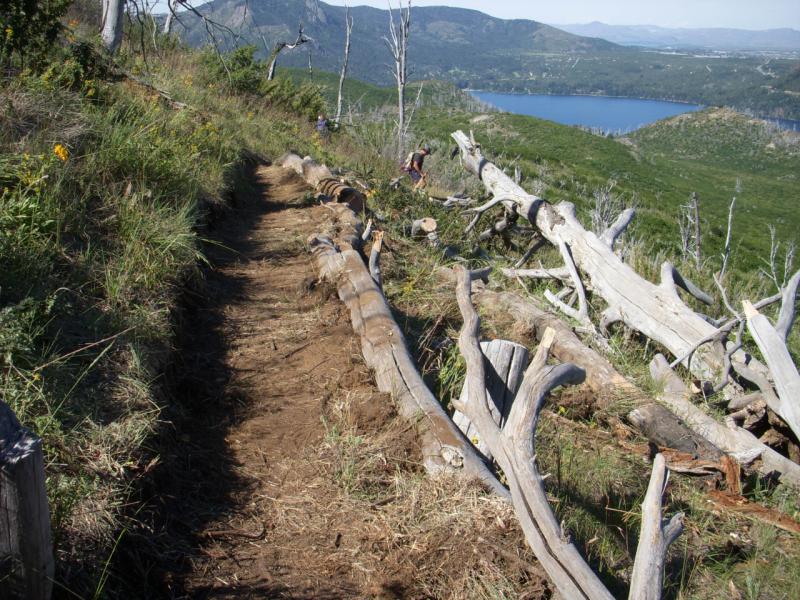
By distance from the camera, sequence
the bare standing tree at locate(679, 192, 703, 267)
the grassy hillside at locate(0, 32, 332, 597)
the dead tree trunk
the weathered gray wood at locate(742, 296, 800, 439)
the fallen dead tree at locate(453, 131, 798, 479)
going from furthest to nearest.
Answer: the bare standing tree at locate(679, 192, 703, 267), the dead tree trunk, the fallen dead tree at locate(453, 131, 798, 479), the weathered gray wood at locate(742, 296, 800, 439), the grassy hillside at locate(0, 32, 332, 597)

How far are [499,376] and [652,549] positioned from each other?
1.44m

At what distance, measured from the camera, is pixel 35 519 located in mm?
1773

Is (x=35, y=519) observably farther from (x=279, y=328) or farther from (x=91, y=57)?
(x=91, y=57)

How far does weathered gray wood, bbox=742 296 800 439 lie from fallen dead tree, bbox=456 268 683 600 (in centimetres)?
239

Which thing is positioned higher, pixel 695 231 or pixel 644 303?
pixel 644 303

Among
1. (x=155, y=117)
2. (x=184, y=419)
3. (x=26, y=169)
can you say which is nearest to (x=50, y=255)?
(x=26, y=169)

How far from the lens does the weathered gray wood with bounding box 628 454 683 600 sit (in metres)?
2.43

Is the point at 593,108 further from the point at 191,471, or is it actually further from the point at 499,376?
the point at 191,471

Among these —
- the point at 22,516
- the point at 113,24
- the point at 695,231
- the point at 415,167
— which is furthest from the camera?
the point at 695,231

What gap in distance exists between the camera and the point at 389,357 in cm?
405

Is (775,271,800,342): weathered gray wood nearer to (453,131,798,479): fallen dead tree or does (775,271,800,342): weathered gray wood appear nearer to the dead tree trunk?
(453,131,798,479): fallen dead tree

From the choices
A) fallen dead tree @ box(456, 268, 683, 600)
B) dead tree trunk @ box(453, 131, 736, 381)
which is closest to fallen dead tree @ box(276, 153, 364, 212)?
dead tree trunk @ box(453, 131, 736, 381)

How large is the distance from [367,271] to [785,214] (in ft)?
177

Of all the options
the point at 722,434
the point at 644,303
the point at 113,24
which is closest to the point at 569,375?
the point at 722,434
